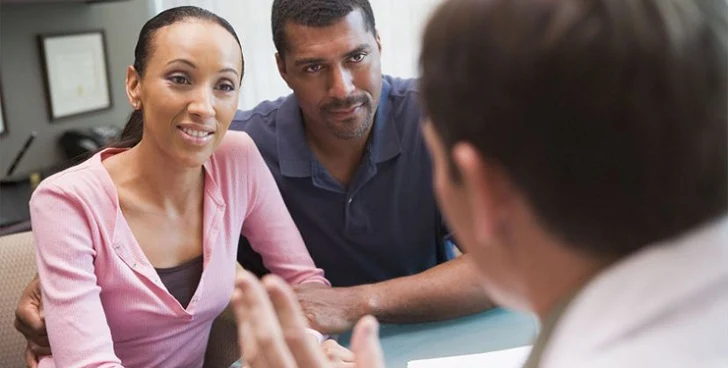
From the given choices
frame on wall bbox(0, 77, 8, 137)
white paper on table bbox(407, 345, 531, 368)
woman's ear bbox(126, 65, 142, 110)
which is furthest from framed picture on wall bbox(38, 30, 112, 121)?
white paper on table bbox(407, 345, 531, 368)

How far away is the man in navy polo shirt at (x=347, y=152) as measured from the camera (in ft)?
5.18

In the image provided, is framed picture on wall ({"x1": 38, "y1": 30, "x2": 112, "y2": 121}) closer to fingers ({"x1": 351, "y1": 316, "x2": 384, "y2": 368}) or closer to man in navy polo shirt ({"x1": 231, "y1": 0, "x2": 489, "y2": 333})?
man in navy polo shirt ({"x1": 231, "y1": 0, "x2": 489, "y2": 333})

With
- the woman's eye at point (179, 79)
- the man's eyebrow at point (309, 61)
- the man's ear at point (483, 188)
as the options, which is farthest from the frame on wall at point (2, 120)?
the man's ear at point (483, 188)

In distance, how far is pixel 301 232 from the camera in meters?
1.67

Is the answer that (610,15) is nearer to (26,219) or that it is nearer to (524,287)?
(524,287)

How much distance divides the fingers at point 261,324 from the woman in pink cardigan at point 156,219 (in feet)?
1.89

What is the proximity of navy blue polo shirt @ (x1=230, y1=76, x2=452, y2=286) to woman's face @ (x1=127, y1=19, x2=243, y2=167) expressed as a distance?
0.35 meters

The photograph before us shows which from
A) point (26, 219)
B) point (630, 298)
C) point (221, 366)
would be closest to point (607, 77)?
point (630, 298)

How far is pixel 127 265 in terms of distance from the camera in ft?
4.17

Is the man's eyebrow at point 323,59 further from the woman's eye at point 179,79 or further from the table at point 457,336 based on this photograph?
the table at point 457,336

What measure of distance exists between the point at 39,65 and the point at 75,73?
0.50 ft

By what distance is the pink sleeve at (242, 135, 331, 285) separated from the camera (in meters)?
1.53

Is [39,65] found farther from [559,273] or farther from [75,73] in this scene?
[559,273]

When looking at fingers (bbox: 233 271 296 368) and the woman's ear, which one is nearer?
fingers (bbox: 233 271 296 368)
